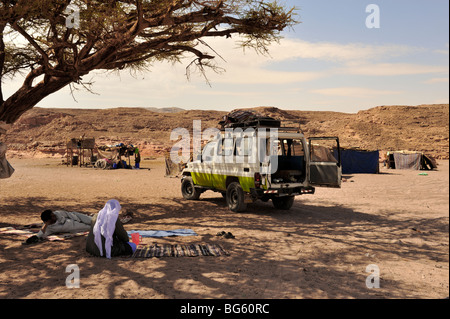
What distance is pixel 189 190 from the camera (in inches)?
551

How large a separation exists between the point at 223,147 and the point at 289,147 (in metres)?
2.12

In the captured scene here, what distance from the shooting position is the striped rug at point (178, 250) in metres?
6.64

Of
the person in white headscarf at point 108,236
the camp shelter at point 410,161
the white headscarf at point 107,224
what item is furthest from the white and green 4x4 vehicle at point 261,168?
the camp shelter at point 410,161

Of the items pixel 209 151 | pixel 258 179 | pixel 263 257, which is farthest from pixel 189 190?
pixel 263 257

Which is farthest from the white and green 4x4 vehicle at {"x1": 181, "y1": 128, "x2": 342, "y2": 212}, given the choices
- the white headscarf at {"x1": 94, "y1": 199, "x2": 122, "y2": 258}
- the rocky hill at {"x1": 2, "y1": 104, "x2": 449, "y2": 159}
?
the rocky hill at {"x1": 2, "y1": 104, "x2": 449, "y2": 159}

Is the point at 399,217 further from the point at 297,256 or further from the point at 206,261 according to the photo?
the point at 206,261

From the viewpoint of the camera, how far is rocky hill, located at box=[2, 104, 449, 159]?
56000 millimetres

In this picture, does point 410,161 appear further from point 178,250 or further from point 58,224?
point 58,224

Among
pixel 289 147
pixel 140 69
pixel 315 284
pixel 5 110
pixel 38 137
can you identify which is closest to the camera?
pixel 315 284

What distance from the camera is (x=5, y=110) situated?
10.4m

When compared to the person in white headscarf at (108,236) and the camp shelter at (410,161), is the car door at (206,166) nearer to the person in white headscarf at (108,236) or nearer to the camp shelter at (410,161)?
the person in white headscarf at (108,236)

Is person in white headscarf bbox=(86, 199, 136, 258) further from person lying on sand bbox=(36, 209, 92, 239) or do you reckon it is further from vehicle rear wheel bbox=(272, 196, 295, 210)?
vehicle rear wheel bbox=(272, 196, 295, 210)

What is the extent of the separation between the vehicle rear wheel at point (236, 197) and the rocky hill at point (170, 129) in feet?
143

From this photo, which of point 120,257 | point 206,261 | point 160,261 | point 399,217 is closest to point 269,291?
point 206,261
